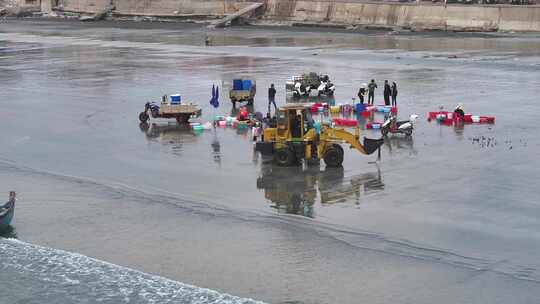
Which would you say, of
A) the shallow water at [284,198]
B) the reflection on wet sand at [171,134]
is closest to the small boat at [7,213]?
the shallow water at [284,198]

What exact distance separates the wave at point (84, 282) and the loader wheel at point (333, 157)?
9.63 m

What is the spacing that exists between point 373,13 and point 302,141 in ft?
193

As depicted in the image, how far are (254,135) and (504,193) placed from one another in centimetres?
1026

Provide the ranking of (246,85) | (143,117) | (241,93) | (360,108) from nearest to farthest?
(143,117) → (360,108) → (241,93) → (246,85)

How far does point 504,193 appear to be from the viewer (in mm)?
26078

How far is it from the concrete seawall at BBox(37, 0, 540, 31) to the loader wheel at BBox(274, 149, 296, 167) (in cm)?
5050

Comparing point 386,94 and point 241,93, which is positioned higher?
point 386,94

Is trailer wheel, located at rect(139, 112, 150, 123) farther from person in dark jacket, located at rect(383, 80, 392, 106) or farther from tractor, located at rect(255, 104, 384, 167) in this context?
person in dark jacket, located at rect(383, 80, 392, 106)

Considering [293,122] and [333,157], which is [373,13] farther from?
[333,157]

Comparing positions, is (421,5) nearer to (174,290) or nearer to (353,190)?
(353,190)

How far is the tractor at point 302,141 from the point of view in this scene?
29.4 m

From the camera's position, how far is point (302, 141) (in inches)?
1156

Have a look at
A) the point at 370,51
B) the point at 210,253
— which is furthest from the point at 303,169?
the point at 370,51

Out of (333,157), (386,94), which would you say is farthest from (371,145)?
(386,94)
